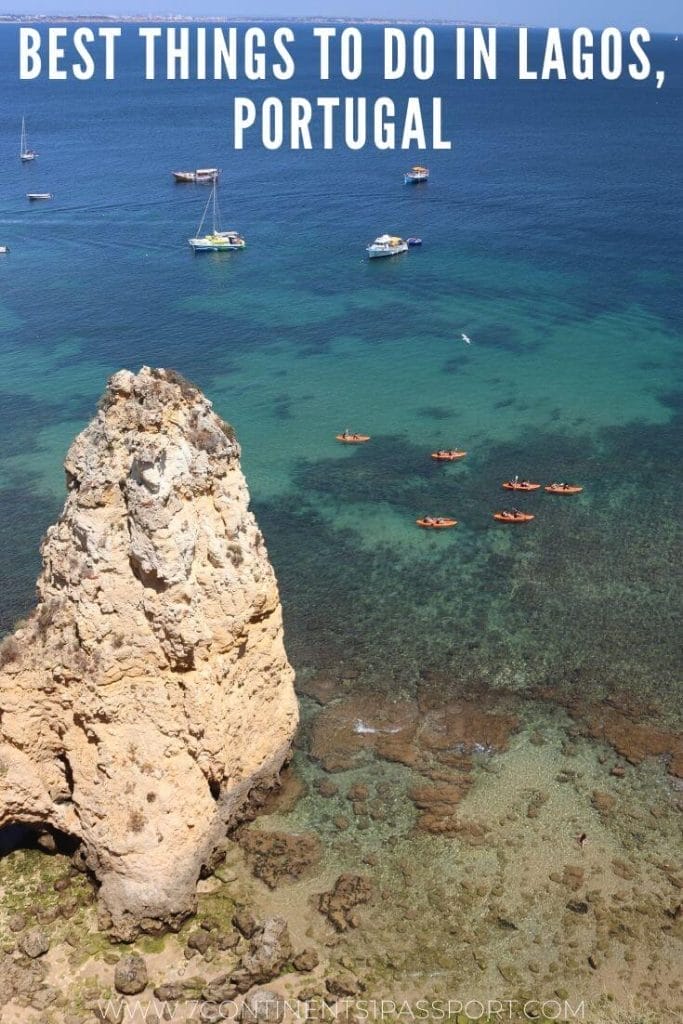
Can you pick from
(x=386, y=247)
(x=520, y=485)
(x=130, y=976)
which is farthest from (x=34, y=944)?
(x=386, y=247)

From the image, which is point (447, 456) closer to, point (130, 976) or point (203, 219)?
point (130, 976)

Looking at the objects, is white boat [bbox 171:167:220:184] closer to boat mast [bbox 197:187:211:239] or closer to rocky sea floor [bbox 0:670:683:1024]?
boat mast [bbox 197:187:211:239]

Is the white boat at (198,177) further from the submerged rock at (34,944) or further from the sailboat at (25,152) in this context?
the submerged rock at (34,944)

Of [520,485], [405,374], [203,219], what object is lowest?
[520,485]

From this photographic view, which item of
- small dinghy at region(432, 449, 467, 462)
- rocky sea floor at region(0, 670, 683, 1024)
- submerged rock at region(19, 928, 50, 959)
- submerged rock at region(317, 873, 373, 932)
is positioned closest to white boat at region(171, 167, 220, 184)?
small dinghy at region(432, 449, 467, 462)

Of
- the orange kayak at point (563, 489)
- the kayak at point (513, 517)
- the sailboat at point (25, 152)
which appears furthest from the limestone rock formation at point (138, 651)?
the sailboat at point (25, 152)
